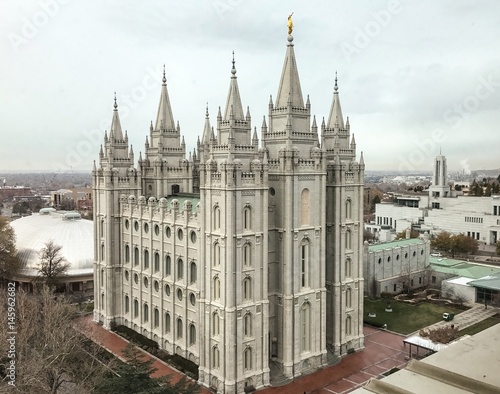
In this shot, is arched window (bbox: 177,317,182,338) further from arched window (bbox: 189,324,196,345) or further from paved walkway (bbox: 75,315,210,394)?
paved walkway (bbox: 75,315,210,394)

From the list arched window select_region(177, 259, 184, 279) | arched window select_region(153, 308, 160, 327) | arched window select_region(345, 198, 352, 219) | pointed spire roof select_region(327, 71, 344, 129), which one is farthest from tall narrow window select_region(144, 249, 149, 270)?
pointed spire roof select_region(327, 71, 344, 129)

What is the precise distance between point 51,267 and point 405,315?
46555mm

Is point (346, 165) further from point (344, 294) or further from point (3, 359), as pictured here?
point (3, 359)

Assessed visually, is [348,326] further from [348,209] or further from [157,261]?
[157,261]

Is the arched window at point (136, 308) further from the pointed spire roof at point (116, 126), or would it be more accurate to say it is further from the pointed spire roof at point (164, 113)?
the pointed spire roof at point (164, 113)

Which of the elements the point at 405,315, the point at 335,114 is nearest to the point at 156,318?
the point at 335,114

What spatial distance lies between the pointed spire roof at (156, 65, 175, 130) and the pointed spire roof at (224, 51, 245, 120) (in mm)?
18416

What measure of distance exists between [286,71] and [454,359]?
124ft

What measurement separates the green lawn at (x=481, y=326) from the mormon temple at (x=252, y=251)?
42.0 feet

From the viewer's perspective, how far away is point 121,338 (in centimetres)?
5053

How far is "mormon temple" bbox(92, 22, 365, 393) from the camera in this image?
38.1m

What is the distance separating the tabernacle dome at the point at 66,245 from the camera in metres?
66.9

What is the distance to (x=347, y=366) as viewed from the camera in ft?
144

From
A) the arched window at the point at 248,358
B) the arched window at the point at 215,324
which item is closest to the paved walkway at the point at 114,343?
the arched window at the point at 248,358
